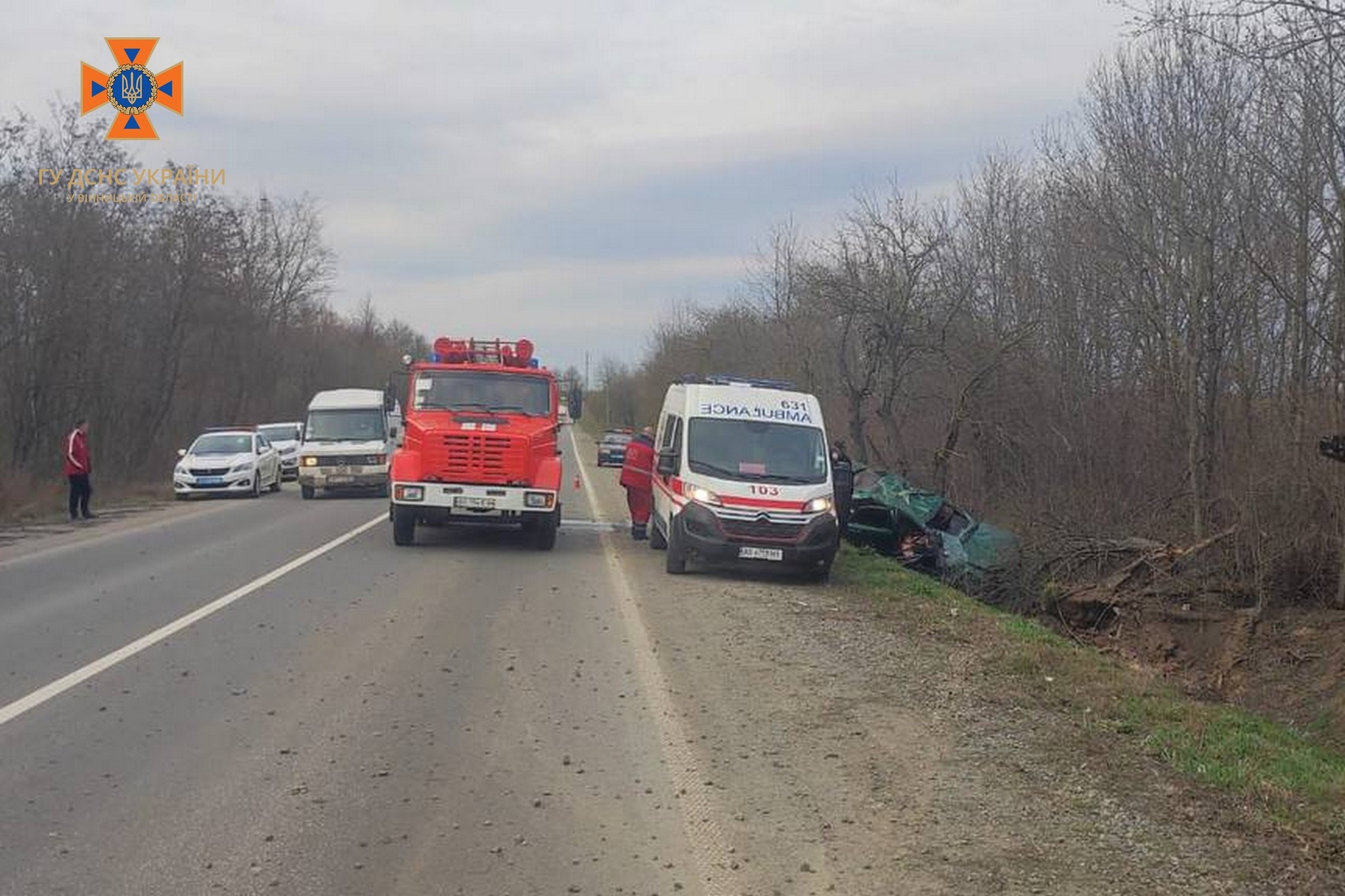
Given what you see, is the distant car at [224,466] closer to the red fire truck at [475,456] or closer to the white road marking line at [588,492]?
the white road marking line at [588,492]

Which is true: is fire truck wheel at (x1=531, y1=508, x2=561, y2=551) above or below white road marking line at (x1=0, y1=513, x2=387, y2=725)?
above

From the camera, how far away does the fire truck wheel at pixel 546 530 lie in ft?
54.5

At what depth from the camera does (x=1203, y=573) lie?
14.5 meters

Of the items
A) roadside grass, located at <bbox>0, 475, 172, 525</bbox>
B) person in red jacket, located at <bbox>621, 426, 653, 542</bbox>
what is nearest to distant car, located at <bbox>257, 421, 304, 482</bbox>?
roadside grass, located at <bbox>0, 475, 172, 525</bbox>

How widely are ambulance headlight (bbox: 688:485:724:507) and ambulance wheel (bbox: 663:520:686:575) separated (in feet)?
1.31

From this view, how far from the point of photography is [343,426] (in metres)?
26.7

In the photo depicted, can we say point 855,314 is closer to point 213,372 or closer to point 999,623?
point 999,623

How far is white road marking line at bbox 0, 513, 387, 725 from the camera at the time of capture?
24.8 ft

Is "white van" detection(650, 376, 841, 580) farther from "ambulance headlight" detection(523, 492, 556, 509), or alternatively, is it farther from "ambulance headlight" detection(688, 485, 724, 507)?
"ambulance headlight" detection(523, 492, 556, 509)

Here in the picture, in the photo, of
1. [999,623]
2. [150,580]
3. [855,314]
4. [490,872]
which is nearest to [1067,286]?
[855,314]

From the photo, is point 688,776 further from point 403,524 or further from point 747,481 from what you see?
point 403,524

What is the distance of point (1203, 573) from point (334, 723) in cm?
1111

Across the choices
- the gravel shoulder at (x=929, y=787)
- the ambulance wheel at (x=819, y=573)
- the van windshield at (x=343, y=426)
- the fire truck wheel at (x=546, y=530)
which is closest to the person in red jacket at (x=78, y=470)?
the van windshield at (x=343, y=426)

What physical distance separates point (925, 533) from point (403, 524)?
7869 millimetres
